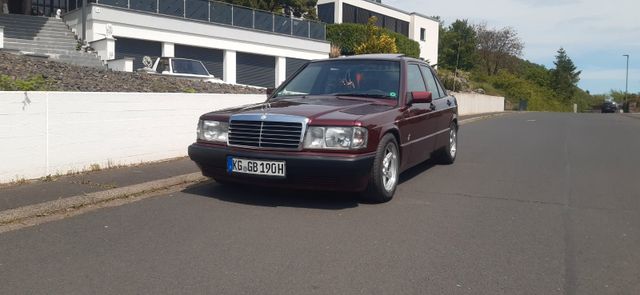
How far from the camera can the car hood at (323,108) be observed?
18.8ft

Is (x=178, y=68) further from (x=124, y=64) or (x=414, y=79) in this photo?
(x=414, y=79)

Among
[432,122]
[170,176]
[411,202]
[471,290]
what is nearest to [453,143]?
[432,122]

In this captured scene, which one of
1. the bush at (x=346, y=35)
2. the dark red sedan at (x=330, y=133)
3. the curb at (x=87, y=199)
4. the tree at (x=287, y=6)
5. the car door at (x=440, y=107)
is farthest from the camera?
the bush at (x=346, y=35)

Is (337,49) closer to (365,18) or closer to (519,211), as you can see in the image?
(365,18)

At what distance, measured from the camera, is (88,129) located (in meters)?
7.55

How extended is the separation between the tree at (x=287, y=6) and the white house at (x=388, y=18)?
→ 4.49 meters

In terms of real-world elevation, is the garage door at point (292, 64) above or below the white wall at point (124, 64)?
above

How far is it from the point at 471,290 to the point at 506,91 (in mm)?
63724

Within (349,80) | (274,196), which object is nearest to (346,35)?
(349,80)

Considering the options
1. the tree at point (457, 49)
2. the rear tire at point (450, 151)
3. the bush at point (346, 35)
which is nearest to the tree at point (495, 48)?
the tree at point (457, 49)

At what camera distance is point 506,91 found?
63906mm

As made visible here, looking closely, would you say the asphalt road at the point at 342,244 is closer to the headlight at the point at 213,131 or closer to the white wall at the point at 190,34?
the headlight at the point at 213,131

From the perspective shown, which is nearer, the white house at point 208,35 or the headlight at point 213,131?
the headlight at point 213,131

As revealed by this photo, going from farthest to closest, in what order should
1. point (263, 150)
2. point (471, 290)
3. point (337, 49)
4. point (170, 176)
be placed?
1. point (337, 49)
2. point (170, 176)
3. point (263, 150)
4. point (471, 290)
